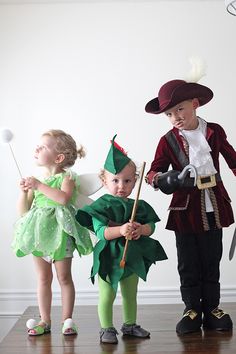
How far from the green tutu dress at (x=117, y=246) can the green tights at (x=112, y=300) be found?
0.03 meters

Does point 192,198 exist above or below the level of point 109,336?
above

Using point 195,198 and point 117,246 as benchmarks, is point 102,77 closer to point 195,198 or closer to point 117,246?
point 195,198

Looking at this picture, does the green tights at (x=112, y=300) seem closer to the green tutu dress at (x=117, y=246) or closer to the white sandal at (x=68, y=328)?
the green tutu dress at (x=117, y=246)

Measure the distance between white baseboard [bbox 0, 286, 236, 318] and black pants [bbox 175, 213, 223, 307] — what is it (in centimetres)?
87

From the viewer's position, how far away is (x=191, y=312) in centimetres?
214

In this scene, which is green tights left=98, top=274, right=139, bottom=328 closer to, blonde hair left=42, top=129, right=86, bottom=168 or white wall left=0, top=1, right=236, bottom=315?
blonde hair left=42, top=129, right=86, bottom=168

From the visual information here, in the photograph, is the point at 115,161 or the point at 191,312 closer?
the point at 115,161

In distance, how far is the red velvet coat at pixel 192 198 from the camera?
209cm

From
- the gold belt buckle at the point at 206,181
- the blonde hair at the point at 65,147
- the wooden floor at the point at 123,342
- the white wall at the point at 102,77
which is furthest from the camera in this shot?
the white wall at the point at 102,77

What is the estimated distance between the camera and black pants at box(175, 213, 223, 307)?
2.12 meters

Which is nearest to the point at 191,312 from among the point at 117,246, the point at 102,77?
the point at 117,246

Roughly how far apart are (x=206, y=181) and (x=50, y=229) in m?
0.52

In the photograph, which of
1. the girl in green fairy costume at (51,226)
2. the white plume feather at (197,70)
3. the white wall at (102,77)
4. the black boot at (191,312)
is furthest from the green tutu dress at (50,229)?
the white wall at (102,77)

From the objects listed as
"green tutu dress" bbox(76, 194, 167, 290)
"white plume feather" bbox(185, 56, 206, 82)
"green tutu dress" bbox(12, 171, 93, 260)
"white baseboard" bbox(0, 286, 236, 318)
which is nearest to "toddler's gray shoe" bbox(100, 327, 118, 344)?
"green tutu dress" bbox(76, 194, 167, 290)
